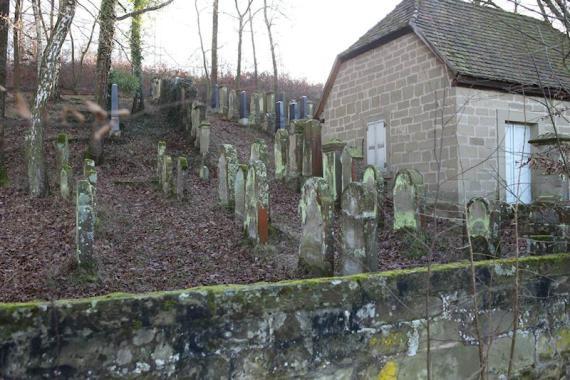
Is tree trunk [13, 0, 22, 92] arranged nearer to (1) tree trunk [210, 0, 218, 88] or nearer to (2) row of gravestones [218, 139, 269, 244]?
(2) row of gravestones [218, 139, 269, 244]

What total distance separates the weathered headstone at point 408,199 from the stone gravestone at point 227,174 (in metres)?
3.37

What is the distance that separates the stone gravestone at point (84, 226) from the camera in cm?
646

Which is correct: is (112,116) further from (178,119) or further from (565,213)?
(178,119)

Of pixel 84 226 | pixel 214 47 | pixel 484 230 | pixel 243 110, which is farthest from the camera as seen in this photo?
pixel 214 47

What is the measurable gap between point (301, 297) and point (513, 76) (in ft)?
35.4

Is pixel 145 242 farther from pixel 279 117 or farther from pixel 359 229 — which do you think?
pixel 279 117

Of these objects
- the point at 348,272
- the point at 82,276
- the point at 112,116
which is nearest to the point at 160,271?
the point at 82,276

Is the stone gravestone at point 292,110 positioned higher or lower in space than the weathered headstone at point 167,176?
higher

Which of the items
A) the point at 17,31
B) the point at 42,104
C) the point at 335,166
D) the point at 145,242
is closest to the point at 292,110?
the point at 335,166

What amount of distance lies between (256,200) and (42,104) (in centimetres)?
546

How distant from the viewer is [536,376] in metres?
3.91

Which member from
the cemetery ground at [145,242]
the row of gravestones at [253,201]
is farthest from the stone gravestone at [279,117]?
the row of gravestones at [253,201]

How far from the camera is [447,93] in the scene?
11.1m

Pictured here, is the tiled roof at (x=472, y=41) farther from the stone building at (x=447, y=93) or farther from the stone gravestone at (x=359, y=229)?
the stone gravestone at (x=359, y=229)
